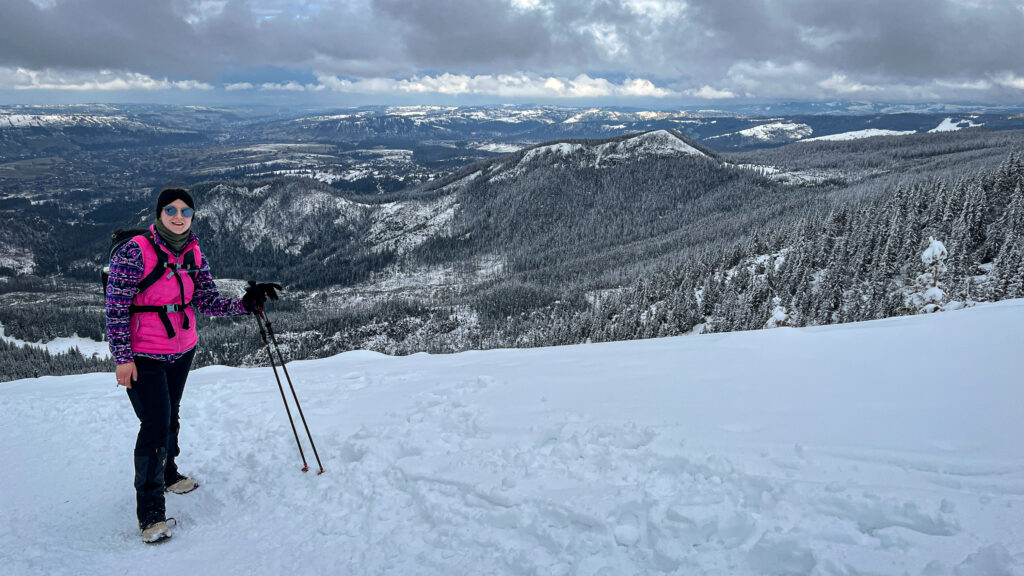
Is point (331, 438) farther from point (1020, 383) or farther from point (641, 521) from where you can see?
point (1020, 383)

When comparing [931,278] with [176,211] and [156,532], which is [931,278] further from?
[156,532]

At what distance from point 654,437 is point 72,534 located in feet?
26.9

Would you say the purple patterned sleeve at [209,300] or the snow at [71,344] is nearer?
the purple patterned sleeve at [209,300]

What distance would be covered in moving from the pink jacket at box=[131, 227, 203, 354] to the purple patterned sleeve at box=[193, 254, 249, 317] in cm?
41

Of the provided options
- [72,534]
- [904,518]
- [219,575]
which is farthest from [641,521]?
[72,534]

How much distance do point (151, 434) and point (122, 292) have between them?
204 cm

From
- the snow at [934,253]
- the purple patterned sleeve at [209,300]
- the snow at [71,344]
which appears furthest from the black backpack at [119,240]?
the snow at [71,344]

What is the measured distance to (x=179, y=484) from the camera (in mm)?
6785

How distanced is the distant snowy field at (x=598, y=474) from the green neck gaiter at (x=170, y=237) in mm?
3891

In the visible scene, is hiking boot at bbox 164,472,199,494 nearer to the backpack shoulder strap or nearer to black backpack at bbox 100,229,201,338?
black backpack at bbox 100,229,201,338

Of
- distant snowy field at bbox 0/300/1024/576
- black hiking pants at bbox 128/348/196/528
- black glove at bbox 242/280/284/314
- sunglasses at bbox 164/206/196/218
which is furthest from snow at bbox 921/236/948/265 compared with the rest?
black hiking pants at bbox 128/348/196/528

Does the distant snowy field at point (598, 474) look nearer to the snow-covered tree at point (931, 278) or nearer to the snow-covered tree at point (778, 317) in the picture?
the snow-covered tree at point (931, 278)

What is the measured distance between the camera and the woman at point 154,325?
548 centimetres

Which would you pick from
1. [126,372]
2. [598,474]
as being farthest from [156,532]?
[598,474]
